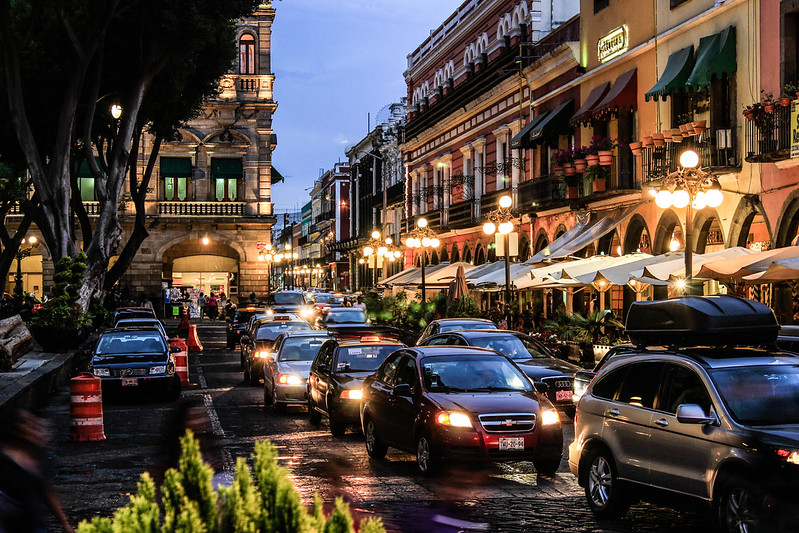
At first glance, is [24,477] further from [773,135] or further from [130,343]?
[773,135]

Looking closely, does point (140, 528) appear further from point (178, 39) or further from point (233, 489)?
point (178, 39)

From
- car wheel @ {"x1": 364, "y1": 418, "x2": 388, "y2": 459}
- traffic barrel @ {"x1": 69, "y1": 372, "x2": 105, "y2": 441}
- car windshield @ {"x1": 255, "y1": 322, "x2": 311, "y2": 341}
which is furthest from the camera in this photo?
car windshield @ {"x1": 255, "y1": 322, "x2": 311, "y2": 341}

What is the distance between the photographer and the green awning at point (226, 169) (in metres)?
66.4

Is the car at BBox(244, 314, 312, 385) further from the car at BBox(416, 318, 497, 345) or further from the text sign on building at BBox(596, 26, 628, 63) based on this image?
the text sign on building at BBox(596, 26, 628, 63)

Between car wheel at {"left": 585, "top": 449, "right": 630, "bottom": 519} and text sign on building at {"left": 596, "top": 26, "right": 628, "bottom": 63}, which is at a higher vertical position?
text sign on building at {"left": 596, "top": 26, "right": 628, "bottom": 63}

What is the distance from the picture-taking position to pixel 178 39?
3362 cm

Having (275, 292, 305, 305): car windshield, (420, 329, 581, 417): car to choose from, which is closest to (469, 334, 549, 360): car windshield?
(420, 329, 581, 417): car

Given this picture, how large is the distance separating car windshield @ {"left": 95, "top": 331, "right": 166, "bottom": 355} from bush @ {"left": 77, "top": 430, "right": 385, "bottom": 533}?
63.4ft

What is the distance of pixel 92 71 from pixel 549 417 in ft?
81.6

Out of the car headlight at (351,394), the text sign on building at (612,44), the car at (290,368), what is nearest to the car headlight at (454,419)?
the car headlight at (351,394)

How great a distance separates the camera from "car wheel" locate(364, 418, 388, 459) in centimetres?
1477

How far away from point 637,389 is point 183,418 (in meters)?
5.63

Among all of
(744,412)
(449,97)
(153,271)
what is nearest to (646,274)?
(744,412)

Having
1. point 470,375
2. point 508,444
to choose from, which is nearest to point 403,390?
point 470,375
